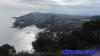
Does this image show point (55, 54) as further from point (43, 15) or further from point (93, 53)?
point (43, 15)

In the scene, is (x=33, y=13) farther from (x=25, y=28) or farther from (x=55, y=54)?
(x=55, y=54)

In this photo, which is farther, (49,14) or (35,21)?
(35,21)

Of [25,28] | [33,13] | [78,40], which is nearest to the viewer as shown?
[78,40]

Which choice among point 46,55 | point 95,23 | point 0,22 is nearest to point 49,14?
point 95,23

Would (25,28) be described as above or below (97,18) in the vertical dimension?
below

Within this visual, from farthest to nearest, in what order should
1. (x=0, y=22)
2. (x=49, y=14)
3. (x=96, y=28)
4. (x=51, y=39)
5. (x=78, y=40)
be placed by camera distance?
(x=0, y=22) < (x=49, y=14) < (x=51, y=39) < (x=96, y=28) < (x=78, y=40)

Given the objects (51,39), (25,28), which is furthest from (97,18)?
(25,28)

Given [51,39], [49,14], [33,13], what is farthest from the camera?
[33,13]

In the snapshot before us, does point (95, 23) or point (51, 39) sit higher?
point (95, 23)

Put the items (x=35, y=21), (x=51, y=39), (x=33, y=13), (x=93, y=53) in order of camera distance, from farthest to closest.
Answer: (x=33, y=13) → (x=35, y=21) → (x=51, y=39) → (x=93, y=53)
